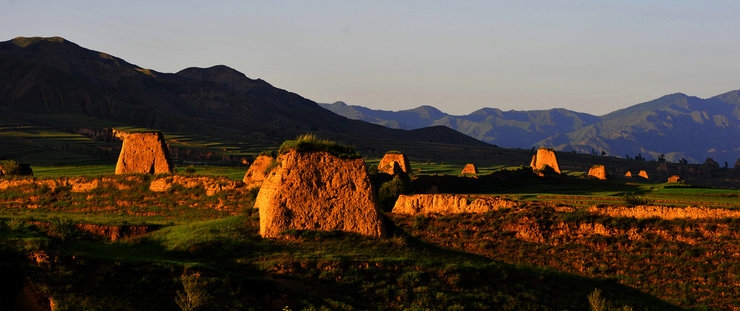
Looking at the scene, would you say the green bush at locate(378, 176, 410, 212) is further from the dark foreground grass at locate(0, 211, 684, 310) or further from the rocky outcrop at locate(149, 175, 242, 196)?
the dark foreground grass at locate(0, 211, 684, 310)

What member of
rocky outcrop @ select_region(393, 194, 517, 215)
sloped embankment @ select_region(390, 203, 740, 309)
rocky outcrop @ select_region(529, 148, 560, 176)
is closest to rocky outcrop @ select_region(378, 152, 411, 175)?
rocky outcrop @ select_region(529, 148, 560, 176)

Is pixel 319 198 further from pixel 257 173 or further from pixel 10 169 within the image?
pixel 10 169

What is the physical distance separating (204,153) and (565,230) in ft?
370

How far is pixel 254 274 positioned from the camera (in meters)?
19.4

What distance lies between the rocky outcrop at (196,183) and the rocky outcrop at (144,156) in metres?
6.60

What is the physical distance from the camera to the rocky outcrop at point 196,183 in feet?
135

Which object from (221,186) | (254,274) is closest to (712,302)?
(254,274)

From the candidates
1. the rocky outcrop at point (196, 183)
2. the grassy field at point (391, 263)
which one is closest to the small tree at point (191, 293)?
the grassy field at point (391, 263)

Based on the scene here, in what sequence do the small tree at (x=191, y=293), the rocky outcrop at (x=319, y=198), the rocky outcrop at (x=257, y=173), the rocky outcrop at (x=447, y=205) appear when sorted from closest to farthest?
the small tree at (x=191, y=293) < the rocky outcrop at (x=319, y=198) < the rocky outcrop at (x=447, y=205) < the rocky outcrop at (x=257, y=173)

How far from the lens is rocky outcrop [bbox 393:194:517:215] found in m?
33.2

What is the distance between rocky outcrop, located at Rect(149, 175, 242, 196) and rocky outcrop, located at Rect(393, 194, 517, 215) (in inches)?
488

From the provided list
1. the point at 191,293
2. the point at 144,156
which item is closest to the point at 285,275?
the point at 191,293

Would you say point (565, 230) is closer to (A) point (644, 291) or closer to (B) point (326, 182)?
(A) point (644, 291)

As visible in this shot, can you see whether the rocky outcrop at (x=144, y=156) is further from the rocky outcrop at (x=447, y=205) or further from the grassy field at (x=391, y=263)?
the rocky outcrop at (x=447, y=205)
